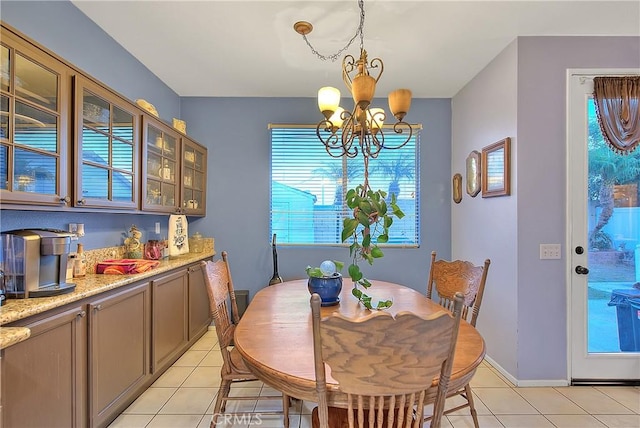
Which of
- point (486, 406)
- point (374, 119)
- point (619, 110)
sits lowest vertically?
point (486, 406)

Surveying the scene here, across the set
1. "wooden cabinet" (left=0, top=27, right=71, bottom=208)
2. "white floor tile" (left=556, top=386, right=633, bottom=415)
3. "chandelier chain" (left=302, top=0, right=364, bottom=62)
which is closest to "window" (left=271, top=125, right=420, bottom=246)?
"chandelier chain" (left=302, top=0, right=364, bottom=62)

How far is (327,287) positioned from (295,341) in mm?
535

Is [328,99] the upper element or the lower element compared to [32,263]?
upper

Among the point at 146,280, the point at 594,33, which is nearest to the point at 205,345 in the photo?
the point at 146,280

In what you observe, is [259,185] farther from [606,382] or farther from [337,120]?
[606,382]

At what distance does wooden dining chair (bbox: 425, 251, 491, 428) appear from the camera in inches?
73.2

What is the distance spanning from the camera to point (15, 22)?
5.88 feet

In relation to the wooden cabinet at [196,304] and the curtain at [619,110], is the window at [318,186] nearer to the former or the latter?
the wooden cabinet at [196,304]

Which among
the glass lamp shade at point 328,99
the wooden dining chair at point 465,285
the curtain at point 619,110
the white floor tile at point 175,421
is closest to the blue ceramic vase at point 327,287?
the wooden dining chair at point 465,285

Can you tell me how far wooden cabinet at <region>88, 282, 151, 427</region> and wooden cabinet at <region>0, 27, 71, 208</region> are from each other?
0.67 meters

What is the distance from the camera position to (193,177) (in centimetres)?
350

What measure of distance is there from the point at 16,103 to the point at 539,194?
11.0 feet

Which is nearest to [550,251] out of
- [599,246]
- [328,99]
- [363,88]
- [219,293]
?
[599,246]

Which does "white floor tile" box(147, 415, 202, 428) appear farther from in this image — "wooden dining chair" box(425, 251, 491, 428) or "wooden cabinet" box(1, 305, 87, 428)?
"wooden dining chair" box(425, 251, 491, 428)
